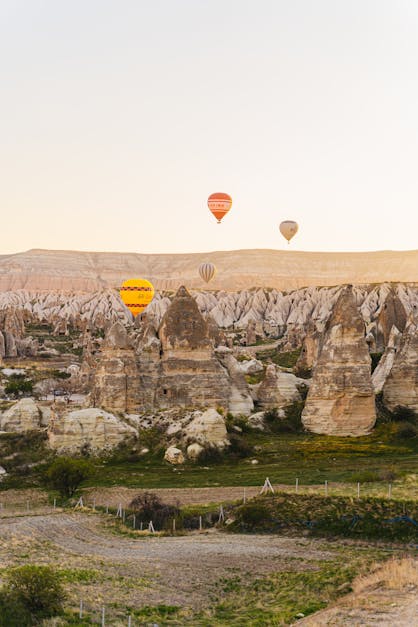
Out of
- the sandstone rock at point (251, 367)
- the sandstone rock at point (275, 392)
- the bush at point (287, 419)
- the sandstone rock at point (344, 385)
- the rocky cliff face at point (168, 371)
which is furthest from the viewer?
the sandstone rock at point (251, 367)

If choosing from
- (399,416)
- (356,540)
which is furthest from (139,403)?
(356,540)

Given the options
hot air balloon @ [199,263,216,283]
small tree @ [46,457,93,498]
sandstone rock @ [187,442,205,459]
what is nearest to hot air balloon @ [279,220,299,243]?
hot air balloon @ [199,263,216,283]

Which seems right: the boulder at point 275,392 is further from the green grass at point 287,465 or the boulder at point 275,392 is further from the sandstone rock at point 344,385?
the green grass at point 287,465

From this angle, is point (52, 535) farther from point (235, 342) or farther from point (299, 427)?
point (235, 342)

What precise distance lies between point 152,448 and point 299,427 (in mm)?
7639

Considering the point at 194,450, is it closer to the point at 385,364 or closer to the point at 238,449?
the point at 238,449

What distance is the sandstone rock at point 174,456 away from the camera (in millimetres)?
34844

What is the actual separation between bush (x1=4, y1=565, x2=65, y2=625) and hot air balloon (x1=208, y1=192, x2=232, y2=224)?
6065 cm

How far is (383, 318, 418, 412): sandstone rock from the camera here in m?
40.7

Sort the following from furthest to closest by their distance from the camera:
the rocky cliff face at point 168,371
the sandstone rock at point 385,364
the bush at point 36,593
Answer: the sandstone rock at point 385,364
the rocky cliff face at point 168,371
the bush at point 36,593

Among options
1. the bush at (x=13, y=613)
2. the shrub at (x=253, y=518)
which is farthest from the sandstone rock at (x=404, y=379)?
the bush at (x=13, y=613)

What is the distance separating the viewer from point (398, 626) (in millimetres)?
13219

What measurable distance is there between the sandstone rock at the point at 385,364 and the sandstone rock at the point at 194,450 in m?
11.5

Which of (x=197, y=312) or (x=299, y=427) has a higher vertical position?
(x=197, y=312)
